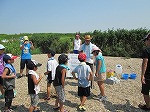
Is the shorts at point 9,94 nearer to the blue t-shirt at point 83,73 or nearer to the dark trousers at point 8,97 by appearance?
the dark trousers at point 8,97

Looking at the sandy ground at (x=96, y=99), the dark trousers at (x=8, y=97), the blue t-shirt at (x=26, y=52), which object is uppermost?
the blue t-shirt at (x=26, y=52)

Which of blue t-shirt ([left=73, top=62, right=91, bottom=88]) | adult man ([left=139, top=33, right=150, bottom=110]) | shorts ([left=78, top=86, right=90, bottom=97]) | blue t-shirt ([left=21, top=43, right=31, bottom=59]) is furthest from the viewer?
blue t-shirt ([left=21, top=43, right=31, bottom=59])

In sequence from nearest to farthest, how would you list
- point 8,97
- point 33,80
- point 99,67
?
point 33,80 → point 8,97 → point 99,67

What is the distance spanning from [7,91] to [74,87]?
2.67 m

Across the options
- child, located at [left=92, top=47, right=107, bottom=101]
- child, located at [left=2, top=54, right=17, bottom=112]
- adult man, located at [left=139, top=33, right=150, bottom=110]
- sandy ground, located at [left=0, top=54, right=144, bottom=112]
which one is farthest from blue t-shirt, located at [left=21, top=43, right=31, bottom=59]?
adult man, located at [left=139, top=33, right=150, bottom=110]

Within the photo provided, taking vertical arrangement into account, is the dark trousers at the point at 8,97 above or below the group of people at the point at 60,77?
below

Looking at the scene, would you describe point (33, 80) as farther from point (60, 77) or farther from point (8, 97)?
point (8, 97)

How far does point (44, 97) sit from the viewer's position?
6418 mm

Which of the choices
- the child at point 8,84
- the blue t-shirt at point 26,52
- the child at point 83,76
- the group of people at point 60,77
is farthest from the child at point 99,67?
the blue t-shirt at point 26,52

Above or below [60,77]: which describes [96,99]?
below

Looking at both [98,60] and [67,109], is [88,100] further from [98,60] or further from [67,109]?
[98,60]

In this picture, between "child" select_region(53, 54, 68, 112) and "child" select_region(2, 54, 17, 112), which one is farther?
"child" select_region(2, 54, 17, 112)

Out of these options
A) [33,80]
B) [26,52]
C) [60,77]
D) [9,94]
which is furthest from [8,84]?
[26,52]

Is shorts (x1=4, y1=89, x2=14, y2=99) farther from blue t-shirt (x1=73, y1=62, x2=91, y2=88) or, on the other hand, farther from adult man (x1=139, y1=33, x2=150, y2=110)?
adult man (x1=139, y1=33, x2=150, y2=110)
